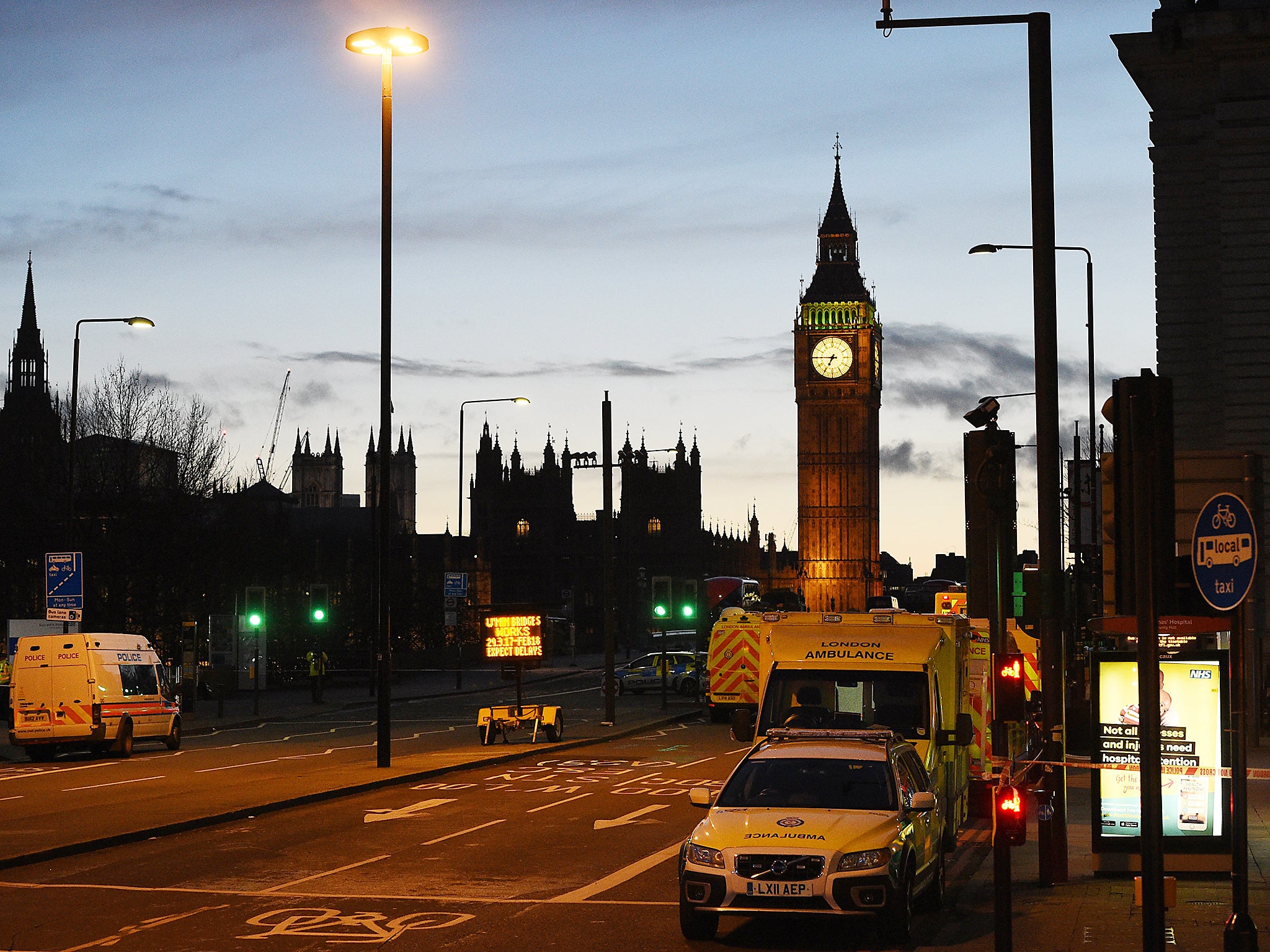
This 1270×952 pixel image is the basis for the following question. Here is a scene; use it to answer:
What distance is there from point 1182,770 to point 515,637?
22851 mm

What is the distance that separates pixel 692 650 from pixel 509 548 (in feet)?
283

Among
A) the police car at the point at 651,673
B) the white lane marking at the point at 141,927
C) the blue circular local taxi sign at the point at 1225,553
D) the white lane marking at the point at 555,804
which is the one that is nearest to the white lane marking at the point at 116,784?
the white lane marking at the point at 555,804

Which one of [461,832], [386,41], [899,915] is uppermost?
A: [386,41]

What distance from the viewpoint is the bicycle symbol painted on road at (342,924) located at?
11.6 m

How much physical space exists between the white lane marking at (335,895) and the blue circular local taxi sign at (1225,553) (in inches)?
243

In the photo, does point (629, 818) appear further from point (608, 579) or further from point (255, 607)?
point (255, 607)

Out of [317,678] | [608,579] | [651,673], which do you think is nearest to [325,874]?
[608,579]

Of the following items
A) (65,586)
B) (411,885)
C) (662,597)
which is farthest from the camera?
(662,597)

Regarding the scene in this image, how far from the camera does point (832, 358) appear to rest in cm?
16925

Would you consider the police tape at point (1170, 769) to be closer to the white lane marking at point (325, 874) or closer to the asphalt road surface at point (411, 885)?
the asphalt road surface at point (411, 885)

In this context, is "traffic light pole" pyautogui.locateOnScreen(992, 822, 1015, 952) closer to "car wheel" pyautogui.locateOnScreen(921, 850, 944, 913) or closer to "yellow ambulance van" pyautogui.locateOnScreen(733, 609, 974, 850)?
"car wheel" pyautogui.locateOnScreen(921, 850, 944, 913)

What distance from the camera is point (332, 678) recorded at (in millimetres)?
67375

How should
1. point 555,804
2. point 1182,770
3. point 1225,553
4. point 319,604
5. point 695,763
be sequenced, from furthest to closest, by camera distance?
1. point 319,604
2. point 695,763
3. point 555,804
4. point 1182,770
5. point 1225,553

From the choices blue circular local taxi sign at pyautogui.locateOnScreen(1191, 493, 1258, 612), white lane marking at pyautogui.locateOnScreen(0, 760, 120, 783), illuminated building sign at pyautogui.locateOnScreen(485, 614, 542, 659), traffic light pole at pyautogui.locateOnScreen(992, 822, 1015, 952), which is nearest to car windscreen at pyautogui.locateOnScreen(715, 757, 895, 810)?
traffic light pole at pyautogui.locateOnScreen(992, 822, 1015, 952)
